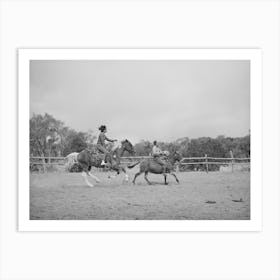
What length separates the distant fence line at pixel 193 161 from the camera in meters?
5.88

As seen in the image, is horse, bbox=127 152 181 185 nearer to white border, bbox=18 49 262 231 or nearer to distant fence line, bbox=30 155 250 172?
distant fence line, bbox=30 155 250 172

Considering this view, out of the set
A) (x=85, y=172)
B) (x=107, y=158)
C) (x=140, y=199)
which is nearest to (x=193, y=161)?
(x=140, y=199)

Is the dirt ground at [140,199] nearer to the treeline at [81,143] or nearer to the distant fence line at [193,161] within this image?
the distant fence line at [193,161]

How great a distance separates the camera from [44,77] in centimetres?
591

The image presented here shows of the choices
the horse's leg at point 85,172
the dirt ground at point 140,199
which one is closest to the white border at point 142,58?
the dirt ground at point 140,199

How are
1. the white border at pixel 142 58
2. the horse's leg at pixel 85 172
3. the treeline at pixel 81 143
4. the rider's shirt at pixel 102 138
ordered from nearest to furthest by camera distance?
the white border at pixel 142 58 < the treeline at pixel 81 143 < the rider's shirt at pixel 102 138 < the horse's leg at pixel 85 172

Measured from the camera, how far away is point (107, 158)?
20.4 ft

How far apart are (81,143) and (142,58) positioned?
1.48 metres

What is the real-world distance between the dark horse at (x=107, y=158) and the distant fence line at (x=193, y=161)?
0.11m
